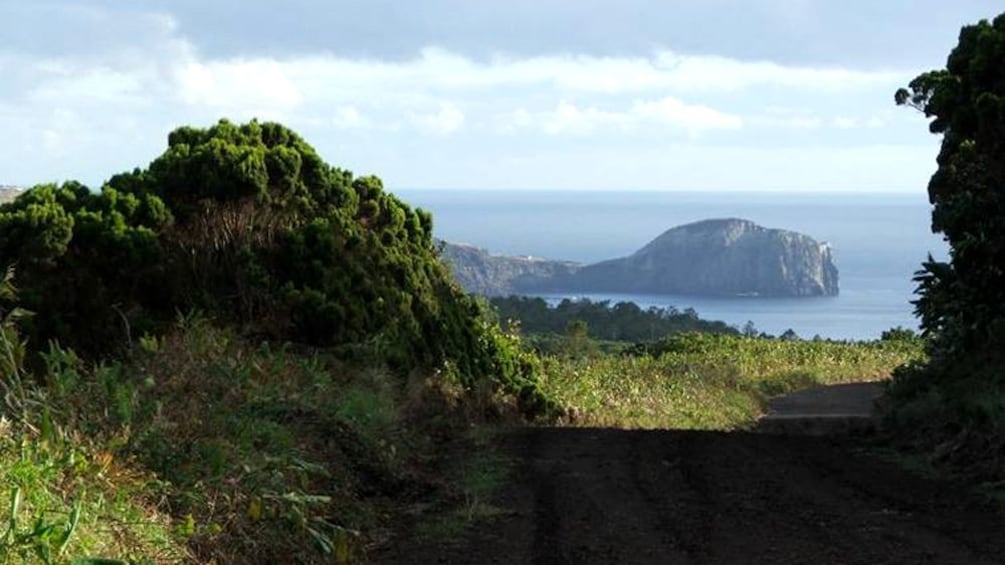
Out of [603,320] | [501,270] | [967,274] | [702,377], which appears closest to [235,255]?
[967,274]

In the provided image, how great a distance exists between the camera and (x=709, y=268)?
185 metres

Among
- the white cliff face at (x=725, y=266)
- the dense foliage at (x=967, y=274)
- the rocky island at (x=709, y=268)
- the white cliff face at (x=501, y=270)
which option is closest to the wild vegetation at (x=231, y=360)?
the dense foliage at (x=967, y=274)

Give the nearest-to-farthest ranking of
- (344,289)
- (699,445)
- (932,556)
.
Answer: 1. (932,556)
2. (699,445)
3. (344,289)

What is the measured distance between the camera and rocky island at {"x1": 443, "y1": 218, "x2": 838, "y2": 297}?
174m

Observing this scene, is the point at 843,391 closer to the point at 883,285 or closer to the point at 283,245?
→ the point at 283,245

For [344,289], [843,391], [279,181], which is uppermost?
[279,181]

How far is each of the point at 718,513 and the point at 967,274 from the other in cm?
809

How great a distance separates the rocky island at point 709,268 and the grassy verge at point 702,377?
404 ft

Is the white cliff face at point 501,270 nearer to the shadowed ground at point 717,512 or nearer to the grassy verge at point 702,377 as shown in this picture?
the grassy verge at point 702,377

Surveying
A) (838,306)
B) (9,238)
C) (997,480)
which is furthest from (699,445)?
(838,306)

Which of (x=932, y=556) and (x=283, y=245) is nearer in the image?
(x=932, y=556)

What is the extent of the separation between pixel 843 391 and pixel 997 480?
18.1 m

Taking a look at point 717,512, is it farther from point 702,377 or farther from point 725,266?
point 725,266

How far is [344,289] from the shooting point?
16.1 meters
